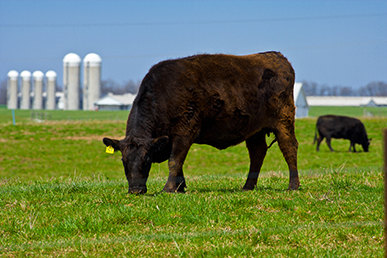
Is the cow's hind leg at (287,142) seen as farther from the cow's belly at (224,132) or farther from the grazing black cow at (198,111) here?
the cow's belly at (224,132)

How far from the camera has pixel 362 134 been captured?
102 ft

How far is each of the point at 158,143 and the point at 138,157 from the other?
15.1 inches

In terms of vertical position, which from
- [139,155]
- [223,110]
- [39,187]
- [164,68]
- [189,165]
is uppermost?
[164,68]

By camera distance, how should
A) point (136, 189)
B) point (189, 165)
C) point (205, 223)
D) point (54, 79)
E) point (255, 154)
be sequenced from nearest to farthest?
point (205, 223) → point (136, 189) → point (255, 154) → point (189, 165) → point (54, 79)

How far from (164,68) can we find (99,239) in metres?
3.76

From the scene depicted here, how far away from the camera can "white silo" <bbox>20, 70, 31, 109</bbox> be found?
127125mm

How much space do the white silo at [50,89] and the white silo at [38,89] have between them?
219 centimetres

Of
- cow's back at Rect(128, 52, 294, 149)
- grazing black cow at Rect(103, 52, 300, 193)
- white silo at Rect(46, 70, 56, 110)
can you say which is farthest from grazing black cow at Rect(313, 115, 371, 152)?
white silo at Rect(46, 70, 56, 110)

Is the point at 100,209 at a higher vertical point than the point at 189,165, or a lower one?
higher

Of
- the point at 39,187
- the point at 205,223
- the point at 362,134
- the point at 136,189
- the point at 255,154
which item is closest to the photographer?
the point at 205,223

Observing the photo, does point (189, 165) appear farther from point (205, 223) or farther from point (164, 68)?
point (205, 223)

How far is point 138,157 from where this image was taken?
704 centimetres

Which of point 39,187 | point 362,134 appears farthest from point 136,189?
point 362,134

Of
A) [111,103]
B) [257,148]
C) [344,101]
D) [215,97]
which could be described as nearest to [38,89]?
[111,103]
